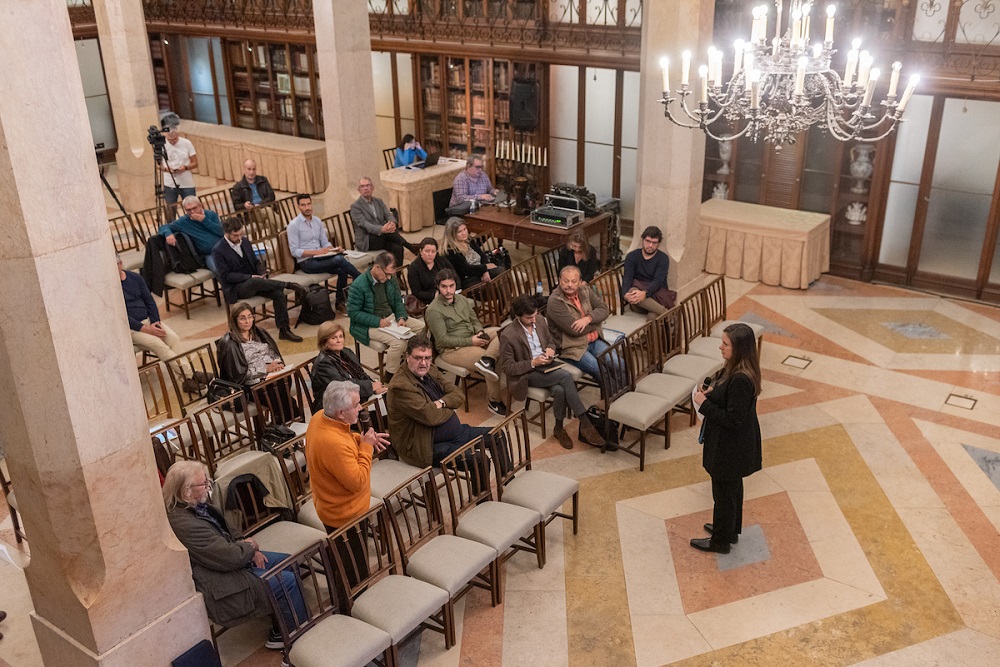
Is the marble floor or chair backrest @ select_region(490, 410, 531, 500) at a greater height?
chair backrest @ select_region(490, 410, 531, 500)

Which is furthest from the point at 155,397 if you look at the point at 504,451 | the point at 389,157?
the point at 389,157

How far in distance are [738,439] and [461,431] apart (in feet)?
5.97

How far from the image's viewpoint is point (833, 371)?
27.4 ft

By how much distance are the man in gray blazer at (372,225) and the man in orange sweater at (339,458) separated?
4984 mm

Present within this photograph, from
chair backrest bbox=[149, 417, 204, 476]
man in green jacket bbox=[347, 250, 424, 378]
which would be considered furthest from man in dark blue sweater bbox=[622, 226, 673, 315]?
chair backrest bbox=[149, 417, 204, 476]

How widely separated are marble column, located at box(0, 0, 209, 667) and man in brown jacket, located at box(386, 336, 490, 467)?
1.72m

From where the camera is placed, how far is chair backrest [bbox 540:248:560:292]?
9164 mm

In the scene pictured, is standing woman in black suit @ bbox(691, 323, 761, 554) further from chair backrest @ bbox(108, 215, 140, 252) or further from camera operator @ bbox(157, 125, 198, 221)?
camera operator @ bbox(157, 125, 198, 221)

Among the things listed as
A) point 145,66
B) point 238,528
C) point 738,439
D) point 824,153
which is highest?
point 145,66

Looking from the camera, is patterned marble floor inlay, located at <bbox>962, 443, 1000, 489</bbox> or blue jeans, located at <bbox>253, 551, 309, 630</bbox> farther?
patterned marble floor inlay, located at <bbox>962, 443, 1000, 489</bbox>

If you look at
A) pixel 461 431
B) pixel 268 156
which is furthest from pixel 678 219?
pixel 268 156

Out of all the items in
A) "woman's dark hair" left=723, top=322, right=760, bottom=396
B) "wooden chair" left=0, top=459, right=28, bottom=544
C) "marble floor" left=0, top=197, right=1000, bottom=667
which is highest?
"woman's dark hair" left=723, top=322, right=760, bottom=396

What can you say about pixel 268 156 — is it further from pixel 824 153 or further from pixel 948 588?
pixel 948 588

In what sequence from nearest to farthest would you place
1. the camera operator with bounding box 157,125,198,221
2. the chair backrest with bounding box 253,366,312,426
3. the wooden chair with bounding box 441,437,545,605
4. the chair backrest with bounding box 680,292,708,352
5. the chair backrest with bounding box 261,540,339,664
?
the chair backrest with bounding box 261,540,339,664 < the wooden chair with bounding box 441,437,545,605 < the chair backrest with bounding box 253,366,312,426 < the chair backrest with bounding box 680,292,708,352 < the camera operator with bounding box 157,125,198,221
